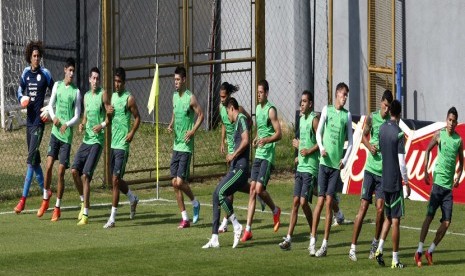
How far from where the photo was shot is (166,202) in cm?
2325

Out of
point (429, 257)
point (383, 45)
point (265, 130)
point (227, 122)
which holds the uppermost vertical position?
point (383, 45)

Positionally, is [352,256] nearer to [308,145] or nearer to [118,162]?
[308,145]

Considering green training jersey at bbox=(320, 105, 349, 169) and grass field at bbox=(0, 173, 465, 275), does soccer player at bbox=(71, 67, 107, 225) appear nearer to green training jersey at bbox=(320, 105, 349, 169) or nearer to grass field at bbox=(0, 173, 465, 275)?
grass field at bbox=(0, 173, 465, 275)

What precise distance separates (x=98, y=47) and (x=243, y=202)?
11.1 metres

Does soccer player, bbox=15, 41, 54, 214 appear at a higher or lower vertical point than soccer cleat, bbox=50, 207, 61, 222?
higher

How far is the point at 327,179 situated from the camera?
57.5 feet

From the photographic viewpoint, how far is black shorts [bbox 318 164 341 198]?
17406 mm

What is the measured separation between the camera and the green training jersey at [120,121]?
2031 centimetres

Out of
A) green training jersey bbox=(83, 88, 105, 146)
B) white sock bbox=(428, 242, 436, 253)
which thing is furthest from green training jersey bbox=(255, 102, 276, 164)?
white sock bbox=(428, 242, 436, 253)

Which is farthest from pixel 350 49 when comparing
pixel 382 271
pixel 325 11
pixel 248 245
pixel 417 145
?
pixel 382 271

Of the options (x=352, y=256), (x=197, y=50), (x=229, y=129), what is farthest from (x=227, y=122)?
(x=197, y=50)

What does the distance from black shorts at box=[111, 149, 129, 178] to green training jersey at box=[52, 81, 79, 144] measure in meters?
1.07

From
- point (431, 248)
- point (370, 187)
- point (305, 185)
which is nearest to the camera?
point (431, 248)

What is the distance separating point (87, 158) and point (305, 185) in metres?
4.17
